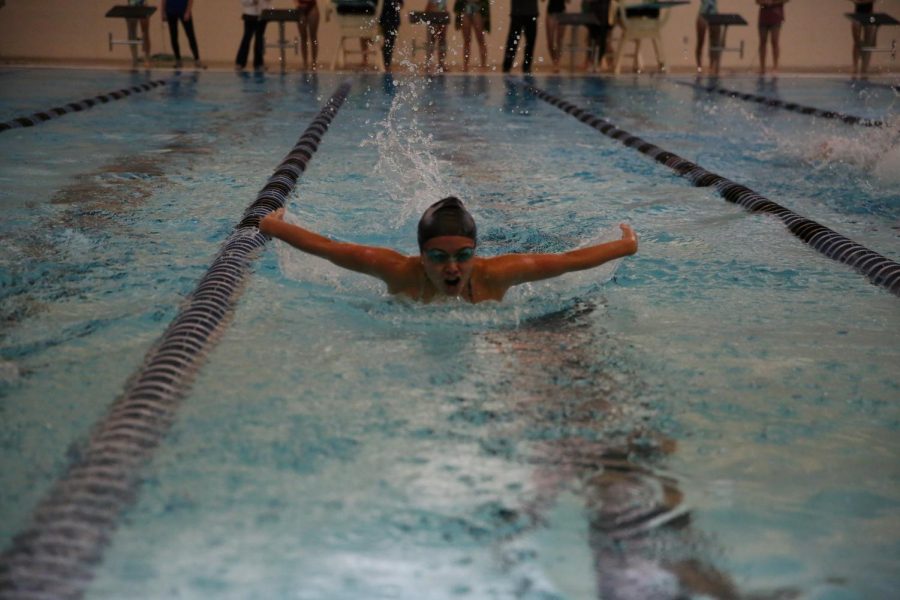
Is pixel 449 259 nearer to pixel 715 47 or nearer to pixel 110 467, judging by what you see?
pixel 110 467

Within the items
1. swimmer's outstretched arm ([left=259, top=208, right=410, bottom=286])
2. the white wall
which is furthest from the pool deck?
swimmer's outstretched arm ([left=259, top=208, right=410, bottom=286])

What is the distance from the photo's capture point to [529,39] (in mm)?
13609

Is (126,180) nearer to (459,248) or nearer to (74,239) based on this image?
(74,239)

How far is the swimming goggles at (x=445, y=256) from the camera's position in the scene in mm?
2785

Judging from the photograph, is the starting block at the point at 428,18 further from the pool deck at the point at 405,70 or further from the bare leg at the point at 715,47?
the bare leg at the point at 715,47

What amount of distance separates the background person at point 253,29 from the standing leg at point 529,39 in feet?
10.9

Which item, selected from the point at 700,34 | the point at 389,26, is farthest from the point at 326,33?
the point at 700,34

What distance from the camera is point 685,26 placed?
53.9 feet

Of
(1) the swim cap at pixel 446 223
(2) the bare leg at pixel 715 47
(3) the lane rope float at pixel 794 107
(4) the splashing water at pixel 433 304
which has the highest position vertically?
(2) the bare leg at pixel 715 47

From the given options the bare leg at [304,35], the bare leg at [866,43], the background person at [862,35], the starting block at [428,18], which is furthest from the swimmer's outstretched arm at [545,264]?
the bare leg at [866,43]

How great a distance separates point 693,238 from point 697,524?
2.51 metres

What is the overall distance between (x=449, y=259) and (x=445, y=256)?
0.01 meters

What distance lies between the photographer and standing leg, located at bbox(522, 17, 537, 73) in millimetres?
13430

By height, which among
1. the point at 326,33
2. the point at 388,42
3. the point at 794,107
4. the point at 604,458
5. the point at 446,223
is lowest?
the point at 604,458
